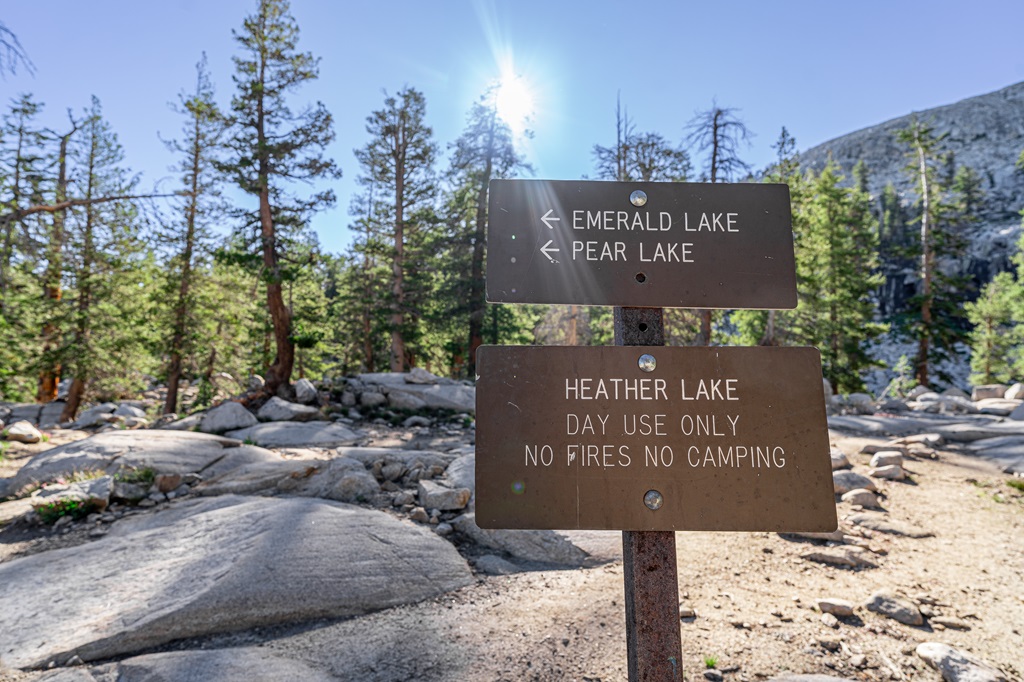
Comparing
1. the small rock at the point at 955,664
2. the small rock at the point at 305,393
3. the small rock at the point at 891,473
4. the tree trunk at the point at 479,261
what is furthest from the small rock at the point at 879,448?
the tree trunk at the point at 479,261

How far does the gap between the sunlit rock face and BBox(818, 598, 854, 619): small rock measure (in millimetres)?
67306

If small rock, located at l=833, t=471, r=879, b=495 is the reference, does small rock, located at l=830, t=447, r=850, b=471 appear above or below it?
above

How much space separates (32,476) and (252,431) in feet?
13.8

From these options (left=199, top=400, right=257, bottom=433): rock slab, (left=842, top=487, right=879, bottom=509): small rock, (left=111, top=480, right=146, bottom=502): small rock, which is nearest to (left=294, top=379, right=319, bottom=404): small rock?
(left=199, top=400, right=257, bottom=433): rock slab

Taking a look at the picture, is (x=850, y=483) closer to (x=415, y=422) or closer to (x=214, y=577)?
(x=214, y=577)

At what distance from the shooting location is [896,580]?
186 inches

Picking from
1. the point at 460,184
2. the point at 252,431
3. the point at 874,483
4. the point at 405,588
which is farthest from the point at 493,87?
the point at 405,588

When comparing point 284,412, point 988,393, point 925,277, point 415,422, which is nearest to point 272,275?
point 284,412

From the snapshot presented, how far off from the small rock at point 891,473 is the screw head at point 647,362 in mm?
9150

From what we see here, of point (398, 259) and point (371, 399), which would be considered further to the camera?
point (398, 259)

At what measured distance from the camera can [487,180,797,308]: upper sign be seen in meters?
2.24

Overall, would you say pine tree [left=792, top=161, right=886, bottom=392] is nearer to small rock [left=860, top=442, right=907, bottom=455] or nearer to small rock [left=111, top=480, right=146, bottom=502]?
small rock [left=860, top=442, right=907, bottom=455]

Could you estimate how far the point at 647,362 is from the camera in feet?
6.93

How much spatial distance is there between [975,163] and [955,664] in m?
156
